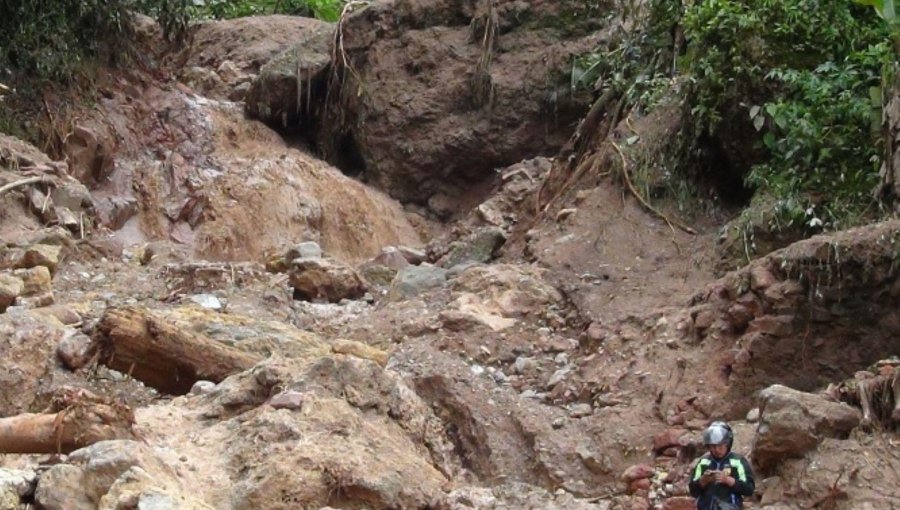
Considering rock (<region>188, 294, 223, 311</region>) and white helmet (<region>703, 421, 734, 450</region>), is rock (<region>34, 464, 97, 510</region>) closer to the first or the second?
white helmet (<region>703, 421, 734, 450</region>)

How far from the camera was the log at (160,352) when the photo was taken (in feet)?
24.7

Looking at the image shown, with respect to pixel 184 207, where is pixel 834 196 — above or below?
above

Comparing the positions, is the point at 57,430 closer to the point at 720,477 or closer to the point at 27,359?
the point at 27,359

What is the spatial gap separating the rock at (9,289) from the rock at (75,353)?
1106 millimetres

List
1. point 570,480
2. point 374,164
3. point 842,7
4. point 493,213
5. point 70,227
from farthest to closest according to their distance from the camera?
point 374,164, point 493,213, point 70,227, point 842,7, point 570,480

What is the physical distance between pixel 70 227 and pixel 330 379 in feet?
17.8

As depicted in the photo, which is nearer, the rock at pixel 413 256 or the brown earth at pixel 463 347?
the brown earth at pixel 463 347

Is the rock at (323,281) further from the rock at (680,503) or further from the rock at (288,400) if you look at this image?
the rock at (680,503)

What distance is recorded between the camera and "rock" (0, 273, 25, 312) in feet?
29.0

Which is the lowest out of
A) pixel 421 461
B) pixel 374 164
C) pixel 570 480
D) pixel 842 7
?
pixel 374 164

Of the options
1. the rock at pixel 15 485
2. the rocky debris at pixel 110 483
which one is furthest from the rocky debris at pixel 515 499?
the rock at pixel 15 485

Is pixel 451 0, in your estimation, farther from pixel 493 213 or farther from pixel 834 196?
pixel 834 196

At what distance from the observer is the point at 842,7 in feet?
34.0

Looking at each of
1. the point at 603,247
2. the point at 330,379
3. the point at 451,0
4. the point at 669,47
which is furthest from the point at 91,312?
the point at 451,0
